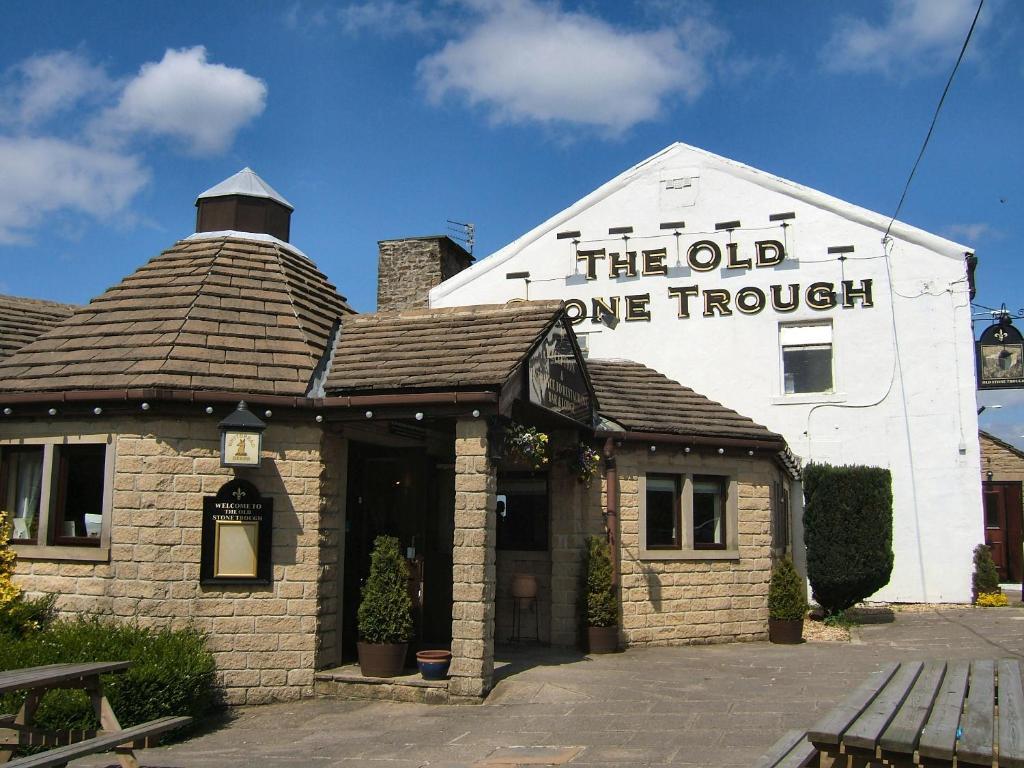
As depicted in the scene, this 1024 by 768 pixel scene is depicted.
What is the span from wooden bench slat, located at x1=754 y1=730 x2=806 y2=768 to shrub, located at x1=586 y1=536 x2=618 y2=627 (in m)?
5.92

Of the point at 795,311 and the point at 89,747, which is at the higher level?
the point at 795,311

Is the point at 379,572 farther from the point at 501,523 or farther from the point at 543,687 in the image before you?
the point at 501,523

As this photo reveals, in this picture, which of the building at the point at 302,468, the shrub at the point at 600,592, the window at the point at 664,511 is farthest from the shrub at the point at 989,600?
the shrub at the point at 600,592

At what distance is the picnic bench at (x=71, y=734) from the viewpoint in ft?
19.4

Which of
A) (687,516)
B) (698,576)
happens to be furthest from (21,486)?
(698,576)

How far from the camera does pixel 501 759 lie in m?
6.98

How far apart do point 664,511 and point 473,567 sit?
14.8ft

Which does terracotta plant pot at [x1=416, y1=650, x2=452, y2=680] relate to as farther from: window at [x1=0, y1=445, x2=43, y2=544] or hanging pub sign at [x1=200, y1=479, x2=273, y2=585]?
window at [x1=0, y1=445, x2=43, y2=544]

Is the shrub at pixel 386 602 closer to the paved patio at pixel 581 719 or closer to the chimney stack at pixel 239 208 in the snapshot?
the paved patio at pixel 581 719

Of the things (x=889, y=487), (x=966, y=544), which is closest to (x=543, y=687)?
(x=889, y=487)

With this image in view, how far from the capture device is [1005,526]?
22297mm

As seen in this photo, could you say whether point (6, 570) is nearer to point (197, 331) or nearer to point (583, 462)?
point (197, 331)

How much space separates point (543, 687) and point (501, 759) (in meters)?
2.36

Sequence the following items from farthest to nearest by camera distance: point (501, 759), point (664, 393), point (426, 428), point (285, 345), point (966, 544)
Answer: point (966, 544) < point (664, 393) < point (426, 428) < point (285, 345) < point (501, 759)
